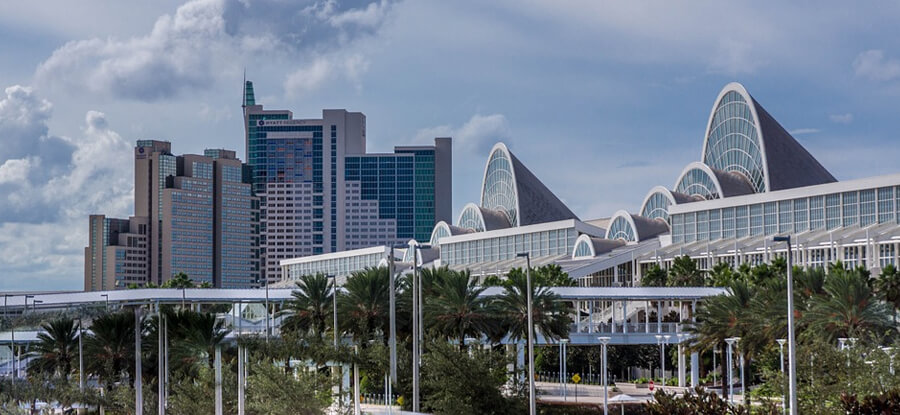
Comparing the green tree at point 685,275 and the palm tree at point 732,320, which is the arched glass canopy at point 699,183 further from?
the palm tree at point 732,320

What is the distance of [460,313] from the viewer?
219 ft

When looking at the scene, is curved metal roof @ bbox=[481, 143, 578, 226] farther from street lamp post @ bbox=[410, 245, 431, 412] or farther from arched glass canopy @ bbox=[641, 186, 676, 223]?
street lamp post @ bbox=[410, 245, 431, 412]

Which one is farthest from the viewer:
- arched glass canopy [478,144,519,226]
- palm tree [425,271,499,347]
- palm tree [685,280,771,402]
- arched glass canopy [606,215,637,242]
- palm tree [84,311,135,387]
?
arched glass canopy [478,144,519,226]

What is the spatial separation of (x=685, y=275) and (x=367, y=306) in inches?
1774

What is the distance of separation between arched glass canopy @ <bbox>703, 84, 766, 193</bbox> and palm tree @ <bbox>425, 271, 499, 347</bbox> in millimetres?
76383

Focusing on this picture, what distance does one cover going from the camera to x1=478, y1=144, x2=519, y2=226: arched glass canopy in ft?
601

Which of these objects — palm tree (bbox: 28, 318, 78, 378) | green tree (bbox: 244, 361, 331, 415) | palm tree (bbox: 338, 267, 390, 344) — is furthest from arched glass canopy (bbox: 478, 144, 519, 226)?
→ green tree (bbox: 244, 361, 331, 415)

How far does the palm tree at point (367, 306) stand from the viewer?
69.2 meters

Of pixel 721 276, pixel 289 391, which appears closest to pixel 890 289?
pixel 721 276

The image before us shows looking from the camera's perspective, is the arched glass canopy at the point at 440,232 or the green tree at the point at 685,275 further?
the arched glass canopy at the point at 440,232

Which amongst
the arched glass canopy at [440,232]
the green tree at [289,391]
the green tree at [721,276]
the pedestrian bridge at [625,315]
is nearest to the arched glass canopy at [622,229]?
the arched glass canopy at [440,232]

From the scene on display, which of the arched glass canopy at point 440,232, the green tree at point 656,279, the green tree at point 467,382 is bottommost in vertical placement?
the green tree at point 467,382

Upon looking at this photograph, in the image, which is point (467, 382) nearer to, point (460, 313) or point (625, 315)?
point (460, 313)

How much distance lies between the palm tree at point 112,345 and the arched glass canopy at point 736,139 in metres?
89.7
